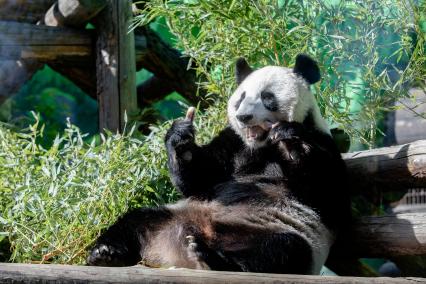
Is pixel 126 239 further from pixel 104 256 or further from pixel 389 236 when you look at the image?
pixel 389 236

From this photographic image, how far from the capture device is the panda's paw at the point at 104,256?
3.21 meters

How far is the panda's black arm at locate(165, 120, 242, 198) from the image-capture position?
3.44m

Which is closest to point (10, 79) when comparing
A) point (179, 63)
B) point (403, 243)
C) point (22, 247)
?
point (179, 63)

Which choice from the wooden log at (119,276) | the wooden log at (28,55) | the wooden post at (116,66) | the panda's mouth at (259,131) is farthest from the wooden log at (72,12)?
the wooden log at (119,276)

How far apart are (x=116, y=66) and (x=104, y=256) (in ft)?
8.39

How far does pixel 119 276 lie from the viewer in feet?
7.72

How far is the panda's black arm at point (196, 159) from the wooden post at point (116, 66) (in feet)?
6.43

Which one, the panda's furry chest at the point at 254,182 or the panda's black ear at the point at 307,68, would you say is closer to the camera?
the panda's furry chest at the point at 254,182

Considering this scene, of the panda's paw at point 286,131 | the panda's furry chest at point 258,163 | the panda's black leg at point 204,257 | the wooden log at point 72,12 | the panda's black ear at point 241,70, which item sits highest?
the wooden log at point 72,12

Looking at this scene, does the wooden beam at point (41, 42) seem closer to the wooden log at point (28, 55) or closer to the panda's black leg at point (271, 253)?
the wooden log at point (28, 55)

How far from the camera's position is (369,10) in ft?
13.4

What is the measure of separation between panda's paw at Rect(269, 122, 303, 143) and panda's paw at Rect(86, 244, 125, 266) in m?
0.85

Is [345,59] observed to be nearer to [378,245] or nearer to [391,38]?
[391,38]

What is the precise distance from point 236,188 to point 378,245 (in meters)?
0.71
